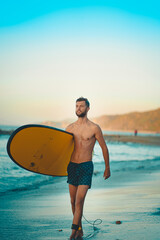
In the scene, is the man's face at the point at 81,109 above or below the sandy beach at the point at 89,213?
above

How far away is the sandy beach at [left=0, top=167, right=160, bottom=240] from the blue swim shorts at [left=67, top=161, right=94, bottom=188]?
610 millimetres

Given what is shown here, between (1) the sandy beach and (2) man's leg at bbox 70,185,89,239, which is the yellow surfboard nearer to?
(2) man's leg at bbox 70,185,89,239

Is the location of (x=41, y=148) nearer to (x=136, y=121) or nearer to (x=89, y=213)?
(x=89, y=213)

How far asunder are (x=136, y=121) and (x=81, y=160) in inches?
6894

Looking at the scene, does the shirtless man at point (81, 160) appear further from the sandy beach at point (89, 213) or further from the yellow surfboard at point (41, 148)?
the sandy beach at point (89, 213)

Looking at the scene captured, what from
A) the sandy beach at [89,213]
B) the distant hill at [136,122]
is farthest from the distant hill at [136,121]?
the sandy beach at [89,213]

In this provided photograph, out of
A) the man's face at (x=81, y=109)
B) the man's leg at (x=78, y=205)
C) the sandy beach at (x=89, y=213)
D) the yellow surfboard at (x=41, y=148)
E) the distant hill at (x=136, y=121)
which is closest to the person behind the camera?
the man's leg at (x=78, y=205)

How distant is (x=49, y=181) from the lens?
23.6ft

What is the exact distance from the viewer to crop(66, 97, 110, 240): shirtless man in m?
2.85

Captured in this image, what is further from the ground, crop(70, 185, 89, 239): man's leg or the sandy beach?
crop(70, 185, 89, 239): man's leg

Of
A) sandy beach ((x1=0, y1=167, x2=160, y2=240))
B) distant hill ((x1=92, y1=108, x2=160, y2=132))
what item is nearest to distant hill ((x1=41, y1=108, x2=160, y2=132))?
distant hill ((x1=92, y1=108, x2=160, y2=132))

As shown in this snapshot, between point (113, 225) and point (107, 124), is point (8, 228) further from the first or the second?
point (107, 124)

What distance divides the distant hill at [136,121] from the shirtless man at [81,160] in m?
156

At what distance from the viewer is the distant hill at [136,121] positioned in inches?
6329
